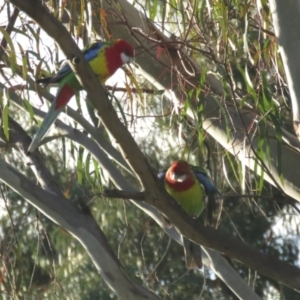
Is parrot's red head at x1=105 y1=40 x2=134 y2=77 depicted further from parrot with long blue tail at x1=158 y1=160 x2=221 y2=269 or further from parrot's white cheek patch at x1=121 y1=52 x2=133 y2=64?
parrot with long blue tail at x1=158 y1=160 x2=221 y2=269

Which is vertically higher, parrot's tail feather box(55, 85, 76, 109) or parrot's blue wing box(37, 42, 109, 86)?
parrot's blue wing box(37, 42, 109, 86)

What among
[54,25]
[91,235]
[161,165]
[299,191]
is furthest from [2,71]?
[161,165]

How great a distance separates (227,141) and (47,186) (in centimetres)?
56

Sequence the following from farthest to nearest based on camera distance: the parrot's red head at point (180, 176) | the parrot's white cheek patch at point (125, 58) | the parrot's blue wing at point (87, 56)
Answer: the parrot's red head at point (180, 176), the parrot's white cheek patch at point (125, 58), the parrot's blue wing at point (87, 56)

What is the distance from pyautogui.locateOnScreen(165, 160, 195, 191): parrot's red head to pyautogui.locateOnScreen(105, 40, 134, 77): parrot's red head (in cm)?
38

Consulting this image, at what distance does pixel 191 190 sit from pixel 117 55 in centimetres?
55

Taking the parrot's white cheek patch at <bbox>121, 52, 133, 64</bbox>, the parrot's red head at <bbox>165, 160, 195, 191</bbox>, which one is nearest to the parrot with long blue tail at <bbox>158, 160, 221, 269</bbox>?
the parrot's red head at <bbox>165, 160, 195, 191</bbox>

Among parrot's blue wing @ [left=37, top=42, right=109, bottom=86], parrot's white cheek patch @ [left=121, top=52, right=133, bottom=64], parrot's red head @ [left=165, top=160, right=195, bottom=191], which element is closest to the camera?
parrot's blue wing @ [left=37, top=42, right=109, bottom=86]

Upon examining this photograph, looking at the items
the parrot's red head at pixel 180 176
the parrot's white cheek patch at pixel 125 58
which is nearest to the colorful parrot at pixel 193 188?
the parrot's red head at pixel 180 176

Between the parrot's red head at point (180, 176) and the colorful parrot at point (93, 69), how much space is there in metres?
0.38

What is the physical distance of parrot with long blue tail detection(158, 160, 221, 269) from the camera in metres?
2.56

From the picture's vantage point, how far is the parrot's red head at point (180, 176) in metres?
2.54

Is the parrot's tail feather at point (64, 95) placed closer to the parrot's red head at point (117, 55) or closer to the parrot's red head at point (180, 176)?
the parrot's red head at point (117, 55)

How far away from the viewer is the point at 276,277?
6.59 ft
